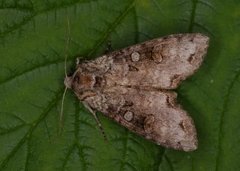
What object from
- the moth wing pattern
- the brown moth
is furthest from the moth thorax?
the moth wing pattern

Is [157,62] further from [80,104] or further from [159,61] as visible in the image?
[80,104]

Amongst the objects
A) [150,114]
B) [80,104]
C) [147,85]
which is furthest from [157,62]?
[80,104]

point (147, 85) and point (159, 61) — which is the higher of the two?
point (159, 61)

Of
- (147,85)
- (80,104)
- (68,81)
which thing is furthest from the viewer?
(147,85)

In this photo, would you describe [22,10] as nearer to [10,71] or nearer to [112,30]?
[10,71]

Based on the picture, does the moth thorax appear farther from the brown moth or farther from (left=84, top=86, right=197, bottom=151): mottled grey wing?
(left=84, top=86, right=197, bottom=151): mottled grey wing

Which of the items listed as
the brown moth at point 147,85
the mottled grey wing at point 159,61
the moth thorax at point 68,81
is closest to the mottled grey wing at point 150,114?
the brown moth at point 147,85
